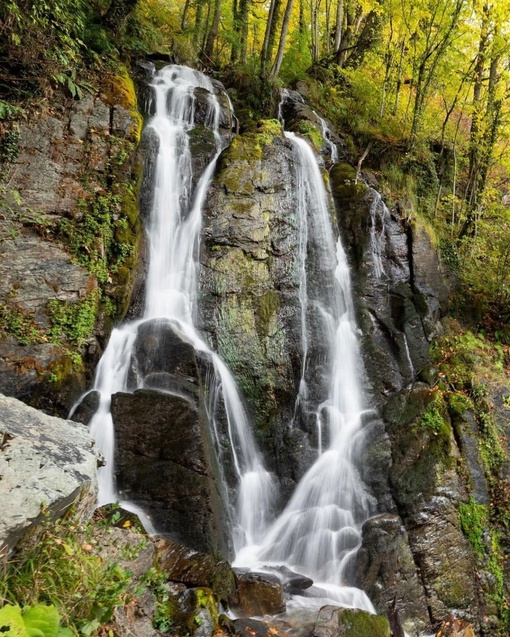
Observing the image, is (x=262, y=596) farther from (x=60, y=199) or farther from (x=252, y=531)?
(x=60, y=199)

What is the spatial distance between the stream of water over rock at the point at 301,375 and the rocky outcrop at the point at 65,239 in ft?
2.00

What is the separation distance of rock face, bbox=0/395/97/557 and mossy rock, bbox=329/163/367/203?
8.75m

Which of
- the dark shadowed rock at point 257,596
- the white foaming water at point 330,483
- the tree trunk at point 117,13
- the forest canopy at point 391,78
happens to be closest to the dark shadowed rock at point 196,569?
the dark shadowed rock at point 257,596

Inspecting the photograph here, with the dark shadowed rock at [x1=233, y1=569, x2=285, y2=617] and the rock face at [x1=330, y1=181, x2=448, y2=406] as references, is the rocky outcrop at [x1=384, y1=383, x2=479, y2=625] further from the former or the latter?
the dark shadowed rock at [x1=233, y1=569, x2=285, y2=617]

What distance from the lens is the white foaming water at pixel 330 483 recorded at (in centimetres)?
600

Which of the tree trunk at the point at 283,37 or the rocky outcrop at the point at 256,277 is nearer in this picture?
the rocky outcrop at the point at 256,277

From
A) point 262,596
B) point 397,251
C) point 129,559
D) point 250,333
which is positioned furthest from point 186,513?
point 397,251

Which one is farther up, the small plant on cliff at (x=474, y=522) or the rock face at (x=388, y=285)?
the rock face at (x=388, y=285)

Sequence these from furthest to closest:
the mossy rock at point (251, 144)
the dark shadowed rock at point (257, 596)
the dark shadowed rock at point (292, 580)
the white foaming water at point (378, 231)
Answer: the white foaming water at point (378, 231), the mossy rock at point (251, 144), the dark shadowed rock at point (292, 580), the dark shadowed rock at point (257, 596)

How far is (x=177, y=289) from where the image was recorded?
8.12 m

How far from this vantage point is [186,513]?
552cm

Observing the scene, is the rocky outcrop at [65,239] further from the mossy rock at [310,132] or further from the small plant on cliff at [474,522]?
the small plant on cliff at [474,522]

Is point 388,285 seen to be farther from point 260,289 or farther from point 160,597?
point 160,597

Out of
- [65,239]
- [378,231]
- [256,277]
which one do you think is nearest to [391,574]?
→ [256,277]
